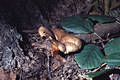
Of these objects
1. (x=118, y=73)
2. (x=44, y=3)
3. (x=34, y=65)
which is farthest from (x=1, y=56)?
(x=44, y=3)

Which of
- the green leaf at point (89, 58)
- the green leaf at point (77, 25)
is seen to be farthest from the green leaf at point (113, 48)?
the green leaf at point (77, 25)

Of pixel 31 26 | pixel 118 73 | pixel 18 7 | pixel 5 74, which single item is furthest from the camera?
pixel 18 7

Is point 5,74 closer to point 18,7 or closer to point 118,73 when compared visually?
point 118,73

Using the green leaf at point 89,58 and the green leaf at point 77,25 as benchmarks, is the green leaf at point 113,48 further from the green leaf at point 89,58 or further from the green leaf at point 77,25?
the green leaf at point 77,25

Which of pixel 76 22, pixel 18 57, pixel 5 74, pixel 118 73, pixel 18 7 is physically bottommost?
pixel 118 73

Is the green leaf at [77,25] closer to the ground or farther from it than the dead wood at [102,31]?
farther from it
